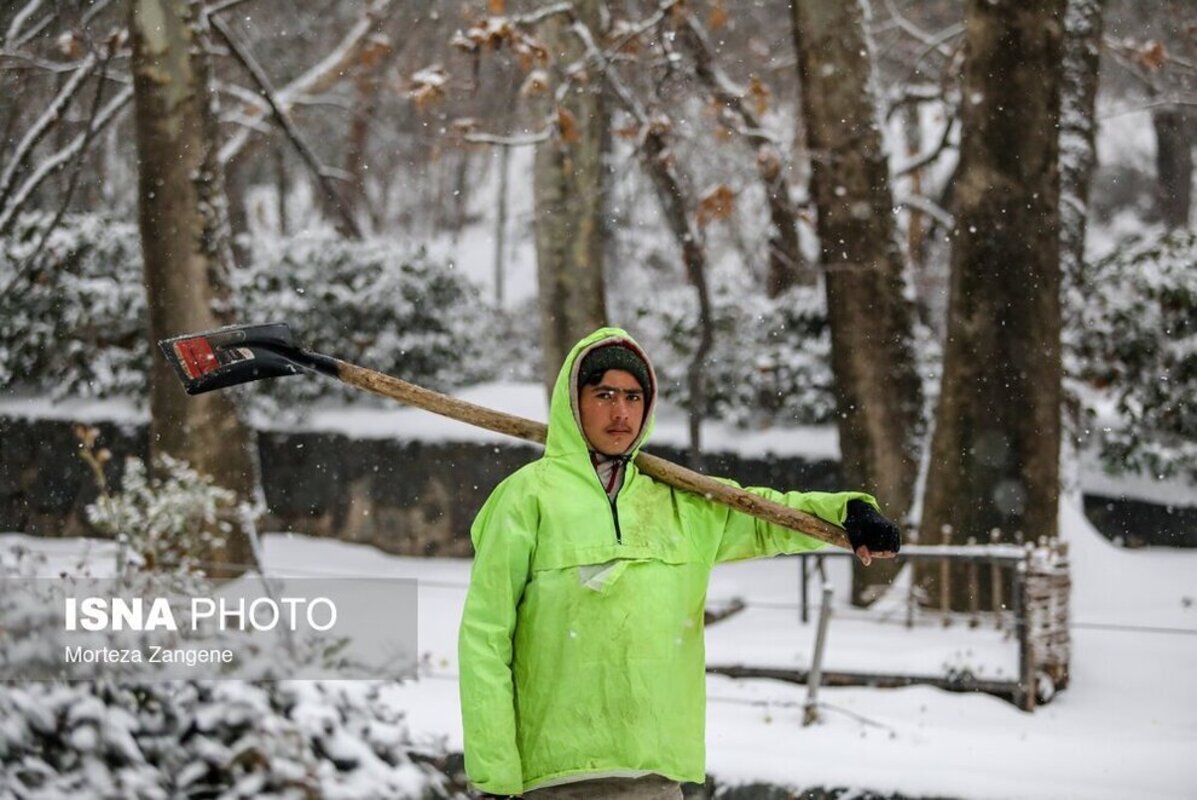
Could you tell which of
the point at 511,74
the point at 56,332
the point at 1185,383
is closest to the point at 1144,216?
the point at 1185,383

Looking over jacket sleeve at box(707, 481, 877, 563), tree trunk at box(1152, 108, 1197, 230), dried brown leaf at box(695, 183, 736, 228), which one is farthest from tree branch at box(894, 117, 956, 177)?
tree trunk at box(1152, 108, 1197, 230)

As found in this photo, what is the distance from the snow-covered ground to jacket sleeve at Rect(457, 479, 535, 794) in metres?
2.20

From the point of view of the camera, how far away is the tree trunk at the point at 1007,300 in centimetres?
796

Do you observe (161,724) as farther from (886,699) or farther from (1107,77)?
(1107,77)

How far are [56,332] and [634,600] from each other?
11.3 m

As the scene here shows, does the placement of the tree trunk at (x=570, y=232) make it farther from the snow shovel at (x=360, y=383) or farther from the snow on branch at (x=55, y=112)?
the snow shovel at (x=360, y=383)

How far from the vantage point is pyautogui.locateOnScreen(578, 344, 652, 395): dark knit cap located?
3381 millimetres

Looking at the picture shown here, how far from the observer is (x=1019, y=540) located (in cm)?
787

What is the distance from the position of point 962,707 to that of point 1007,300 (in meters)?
2.54

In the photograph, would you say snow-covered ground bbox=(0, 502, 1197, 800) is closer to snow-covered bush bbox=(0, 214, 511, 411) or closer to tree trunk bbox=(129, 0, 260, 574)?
tree trunk bbox=(129, 0, 260, 574)

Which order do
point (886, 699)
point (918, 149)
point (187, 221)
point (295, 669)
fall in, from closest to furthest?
point (295, 669), point (886, 699), point (187, 221), point (918, 149)

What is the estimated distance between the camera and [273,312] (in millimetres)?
12938

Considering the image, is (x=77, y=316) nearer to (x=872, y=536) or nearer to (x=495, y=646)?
(x=495, y=646)

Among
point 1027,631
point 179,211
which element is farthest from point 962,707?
point 179,211
